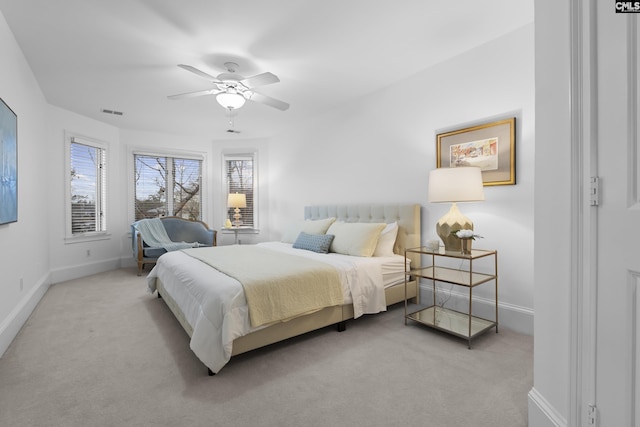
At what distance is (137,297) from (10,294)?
1.27 meters

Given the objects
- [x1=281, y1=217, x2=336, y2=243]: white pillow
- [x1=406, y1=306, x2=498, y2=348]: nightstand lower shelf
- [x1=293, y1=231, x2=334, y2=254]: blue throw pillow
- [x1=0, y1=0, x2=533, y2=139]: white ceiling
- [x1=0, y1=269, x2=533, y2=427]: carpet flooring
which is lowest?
[x1=0, y1=269, x2=533, y2=427]: carpet flooring

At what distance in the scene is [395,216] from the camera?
3.53 metres

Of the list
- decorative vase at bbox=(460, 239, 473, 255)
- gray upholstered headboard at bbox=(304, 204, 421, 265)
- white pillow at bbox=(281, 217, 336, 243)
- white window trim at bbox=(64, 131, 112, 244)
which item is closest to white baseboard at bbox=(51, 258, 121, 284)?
white window trim at bbox=(64, 131, 112, 244)

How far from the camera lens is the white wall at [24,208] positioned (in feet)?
7.88

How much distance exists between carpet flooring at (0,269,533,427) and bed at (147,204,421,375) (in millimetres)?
163

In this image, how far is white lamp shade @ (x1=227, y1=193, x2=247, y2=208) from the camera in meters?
5.97

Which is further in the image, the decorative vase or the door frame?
the decorative vase

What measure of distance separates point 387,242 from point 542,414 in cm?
209

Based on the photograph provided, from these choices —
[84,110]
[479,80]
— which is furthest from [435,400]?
[84,110]

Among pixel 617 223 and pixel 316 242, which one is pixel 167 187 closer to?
pixel 316 242

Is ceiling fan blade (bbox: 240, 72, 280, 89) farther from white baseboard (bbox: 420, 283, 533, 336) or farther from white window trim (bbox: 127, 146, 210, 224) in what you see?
white window trim (bbox: 127, 146, 210, 224)

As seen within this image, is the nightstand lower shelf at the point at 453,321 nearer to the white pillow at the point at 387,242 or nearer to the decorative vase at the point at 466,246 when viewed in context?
the decorative vase at the point at 466,246

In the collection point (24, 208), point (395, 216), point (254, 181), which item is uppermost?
point (254, 181)

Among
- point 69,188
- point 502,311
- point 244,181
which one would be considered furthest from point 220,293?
point 244,181
